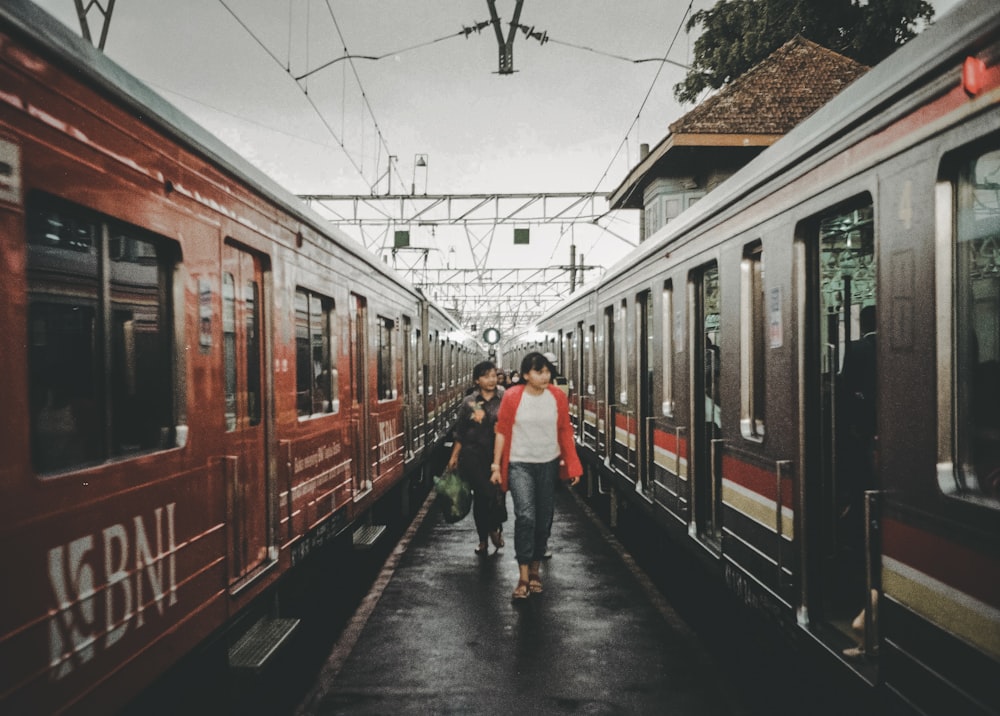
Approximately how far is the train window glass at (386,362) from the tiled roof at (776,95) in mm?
8211

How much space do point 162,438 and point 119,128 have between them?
48.1 inches

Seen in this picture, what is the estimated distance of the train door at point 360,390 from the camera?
7.21 m

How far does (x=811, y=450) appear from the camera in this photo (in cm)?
389

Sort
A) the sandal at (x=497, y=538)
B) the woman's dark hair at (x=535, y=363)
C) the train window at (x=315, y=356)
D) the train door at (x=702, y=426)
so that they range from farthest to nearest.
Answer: the sandal at (x=497, y=538) → the woman's dark hair at (x=535, y=363) → the train door at (x=702, y=426) → the train window at (x=315, y=356)

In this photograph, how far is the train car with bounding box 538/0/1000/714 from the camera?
2.56 m

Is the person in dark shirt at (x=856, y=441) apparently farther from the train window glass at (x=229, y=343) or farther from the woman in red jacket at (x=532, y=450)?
the train window glass at (x=229, y=343)

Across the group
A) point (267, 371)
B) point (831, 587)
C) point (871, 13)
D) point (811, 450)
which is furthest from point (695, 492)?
point (871, 13)

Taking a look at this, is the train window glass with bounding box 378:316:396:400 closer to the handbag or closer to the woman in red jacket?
the handbag

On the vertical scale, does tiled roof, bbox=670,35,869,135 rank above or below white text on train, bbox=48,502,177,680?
above

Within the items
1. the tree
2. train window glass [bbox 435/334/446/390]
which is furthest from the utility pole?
the tree

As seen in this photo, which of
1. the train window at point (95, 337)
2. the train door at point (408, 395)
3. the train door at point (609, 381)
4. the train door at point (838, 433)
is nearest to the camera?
the train window at point (95, 337)

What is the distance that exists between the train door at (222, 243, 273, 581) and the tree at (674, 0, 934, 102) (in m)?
18.0

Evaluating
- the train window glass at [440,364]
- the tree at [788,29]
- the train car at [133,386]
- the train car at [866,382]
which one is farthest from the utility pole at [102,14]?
the tree at [788,29]

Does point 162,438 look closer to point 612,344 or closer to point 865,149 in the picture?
point 865,149
